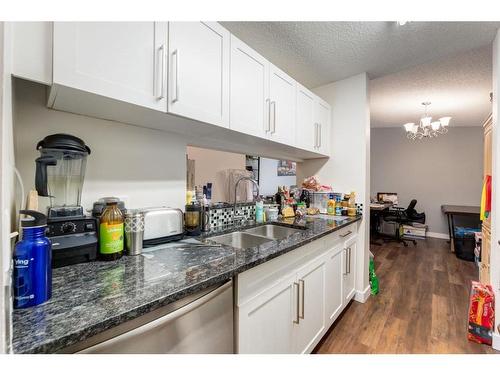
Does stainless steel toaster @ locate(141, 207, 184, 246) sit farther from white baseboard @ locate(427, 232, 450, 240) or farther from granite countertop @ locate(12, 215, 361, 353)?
white baseboard @ locate(427, 232, 450, 240)

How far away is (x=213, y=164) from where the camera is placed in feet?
6.70

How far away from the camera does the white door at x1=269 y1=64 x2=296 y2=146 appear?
1.66m

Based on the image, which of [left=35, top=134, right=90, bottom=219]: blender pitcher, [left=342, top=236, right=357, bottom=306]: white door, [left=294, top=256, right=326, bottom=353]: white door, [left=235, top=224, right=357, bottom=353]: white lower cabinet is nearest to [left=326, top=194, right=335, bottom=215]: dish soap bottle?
[left=342, top=236, right=357, bottom=306]: white door

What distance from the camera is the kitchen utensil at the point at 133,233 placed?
1.04m

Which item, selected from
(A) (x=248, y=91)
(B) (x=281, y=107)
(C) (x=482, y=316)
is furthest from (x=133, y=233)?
(C) (x=482, y=316)

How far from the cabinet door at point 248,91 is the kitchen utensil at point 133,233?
2.40 ft

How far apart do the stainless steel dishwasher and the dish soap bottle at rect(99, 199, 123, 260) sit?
0.44 m

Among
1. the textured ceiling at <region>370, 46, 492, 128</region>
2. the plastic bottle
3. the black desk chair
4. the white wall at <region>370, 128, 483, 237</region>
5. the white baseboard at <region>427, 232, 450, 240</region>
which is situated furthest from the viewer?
the white baseboard at <region>427, 232, 450, 240</region>

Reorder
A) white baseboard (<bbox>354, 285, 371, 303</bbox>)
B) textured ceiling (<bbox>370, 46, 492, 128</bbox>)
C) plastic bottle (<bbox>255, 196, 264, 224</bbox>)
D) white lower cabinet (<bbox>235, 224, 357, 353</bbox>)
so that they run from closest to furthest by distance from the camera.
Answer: white lower cabinet (<bbox>235, 224, 357, 353</bbox>)
plastic bottle (<bbox>255, 196, 264, 224</bbox>)
white baseboard (<bbox>354, 285, 371, 303</bbox>)
textured ceiling (<bbox>370, 46, 492, 128</bbox>)

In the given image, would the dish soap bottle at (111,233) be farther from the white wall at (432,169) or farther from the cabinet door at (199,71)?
the white wall at (432,169)

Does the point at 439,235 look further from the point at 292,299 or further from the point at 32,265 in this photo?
the point at 32,265

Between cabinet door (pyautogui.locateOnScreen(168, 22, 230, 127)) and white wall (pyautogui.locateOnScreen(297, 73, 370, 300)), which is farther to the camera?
white wall (pyautogui.locateOnScreen(297, 73, 370, 300))

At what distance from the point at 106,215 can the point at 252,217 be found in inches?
47.9
